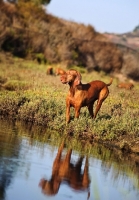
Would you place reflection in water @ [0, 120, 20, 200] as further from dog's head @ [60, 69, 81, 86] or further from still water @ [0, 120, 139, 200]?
dog's head @ [60, 69, 81, 86]

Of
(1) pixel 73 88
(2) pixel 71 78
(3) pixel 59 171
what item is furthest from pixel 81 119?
(3) pixel 59 171

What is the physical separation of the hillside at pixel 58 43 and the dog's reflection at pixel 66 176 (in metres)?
32.3

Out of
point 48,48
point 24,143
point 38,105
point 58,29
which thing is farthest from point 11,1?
point 24,143

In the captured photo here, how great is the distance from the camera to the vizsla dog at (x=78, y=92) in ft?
51.2

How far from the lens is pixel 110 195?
971cm

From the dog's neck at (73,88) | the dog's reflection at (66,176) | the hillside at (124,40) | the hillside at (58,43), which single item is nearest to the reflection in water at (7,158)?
the dog's reflection at (66,176)

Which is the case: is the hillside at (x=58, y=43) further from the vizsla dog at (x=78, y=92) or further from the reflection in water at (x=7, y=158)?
the reflection in water at (x=7, y=158)

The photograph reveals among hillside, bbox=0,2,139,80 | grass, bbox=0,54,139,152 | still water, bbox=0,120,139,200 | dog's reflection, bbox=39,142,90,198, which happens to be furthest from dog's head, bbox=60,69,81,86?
hillside, bbox=0,2,139,80

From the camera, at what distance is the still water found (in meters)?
9.13

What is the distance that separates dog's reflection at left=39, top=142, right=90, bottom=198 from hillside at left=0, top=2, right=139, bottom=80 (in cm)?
3231

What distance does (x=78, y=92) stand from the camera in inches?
627

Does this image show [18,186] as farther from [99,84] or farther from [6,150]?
[99,84]

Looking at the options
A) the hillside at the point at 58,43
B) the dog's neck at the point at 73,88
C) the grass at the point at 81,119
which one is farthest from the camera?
the hillside at the point at 58,43

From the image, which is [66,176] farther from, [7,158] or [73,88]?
[73,88]
